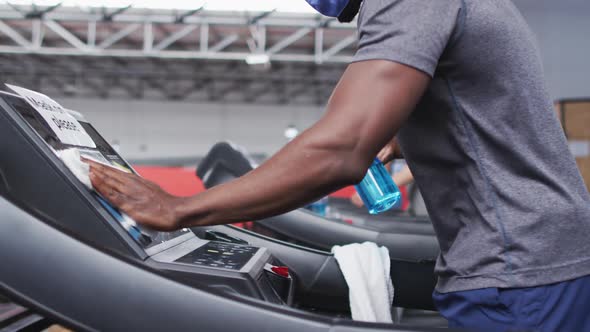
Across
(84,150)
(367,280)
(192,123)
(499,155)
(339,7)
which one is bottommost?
(192,123)

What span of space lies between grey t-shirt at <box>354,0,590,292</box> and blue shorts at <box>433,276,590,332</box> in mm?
13

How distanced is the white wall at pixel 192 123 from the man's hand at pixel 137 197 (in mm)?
15916

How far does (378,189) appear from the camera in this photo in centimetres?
135

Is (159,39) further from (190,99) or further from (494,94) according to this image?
(494,94)

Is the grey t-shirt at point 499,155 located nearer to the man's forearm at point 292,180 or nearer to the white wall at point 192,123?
the man's forearm at point 292,180

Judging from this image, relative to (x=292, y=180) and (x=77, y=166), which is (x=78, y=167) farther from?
(x=292, y=180)

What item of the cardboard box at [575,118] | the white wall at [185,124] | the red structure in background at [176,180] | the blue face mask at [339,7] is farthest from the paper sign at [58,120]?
the white wall at [185,124]

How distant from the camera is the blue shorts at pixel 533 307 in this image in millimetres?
698

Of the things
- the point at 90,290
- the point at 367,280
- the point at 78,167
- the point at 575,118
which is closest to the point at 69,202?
the point at 78,167

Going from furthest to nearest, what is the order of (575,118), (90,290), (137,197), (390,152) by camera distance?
(575,118)
(390,152)
(137,197)
(90,290)

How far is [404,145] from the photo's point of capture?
78 centimetres

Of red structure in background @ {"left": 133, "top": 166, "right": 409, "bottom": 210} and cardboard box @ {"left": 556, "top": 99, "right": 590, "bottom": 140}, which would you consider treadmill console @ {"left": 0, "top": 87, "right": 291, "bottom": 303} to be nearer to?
red structure in background @ {"left": 133, "top": 166, "right": 409, "bottom": 210}

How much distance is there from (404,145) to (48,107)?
586 mm

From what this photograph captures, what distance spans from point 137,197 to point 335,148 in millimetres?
271
